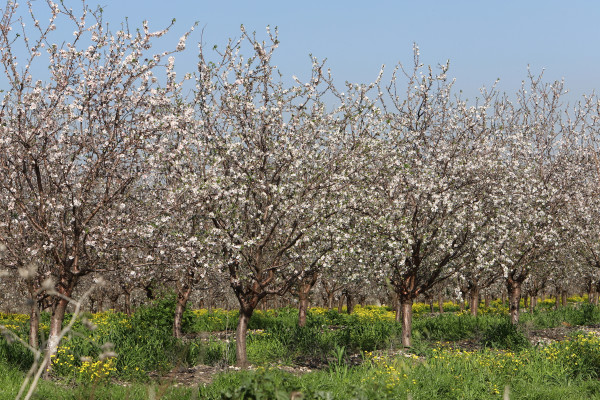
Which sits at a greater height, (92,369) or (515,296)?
(515,296)

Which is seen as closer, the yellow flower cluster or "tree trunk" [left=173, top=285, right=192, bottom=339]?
the yellow flower cluster

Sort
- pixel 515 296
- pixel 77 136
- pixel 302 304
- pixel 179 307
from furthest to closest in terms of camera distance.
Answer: pixel 302 304
pixel 515 296
pixel 179 307
pixel 77 136

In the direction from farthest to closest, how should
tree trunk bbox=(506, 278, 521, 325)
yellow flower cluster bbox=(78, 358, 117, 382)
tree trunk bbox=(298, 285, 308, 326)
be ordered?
tree trunk bbox=(298, 285, 308, 326)
tree trunk bbox=(506, 278, 521, 325)
yellow flower cluster bbox=(78, 358, 117, 382)

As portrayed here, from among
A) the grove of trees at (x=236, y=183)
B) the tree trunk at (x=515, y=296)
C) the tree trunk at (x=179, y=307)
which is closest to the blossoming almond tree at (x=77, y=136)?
the grove of trees at (x=236, y=183)

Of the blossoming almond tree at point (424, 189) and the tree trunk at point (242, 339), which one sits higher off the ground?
the blossoming almond tree at point (424, 189)

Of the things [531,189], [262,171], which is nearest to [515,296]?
[531,189]

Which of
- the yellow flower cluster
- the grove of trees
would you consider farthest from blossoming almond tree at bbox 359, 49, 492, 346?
the yellow flower cluster

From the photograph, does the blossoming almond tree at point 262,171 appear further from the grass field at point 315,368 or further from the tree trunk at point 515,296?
the tree trunk at point 515,296

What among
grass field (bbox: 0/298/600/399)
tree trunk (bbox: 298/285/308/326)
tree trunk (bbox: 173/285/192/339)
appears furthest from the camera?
tree trunk (bbox: 298/285/308/326)

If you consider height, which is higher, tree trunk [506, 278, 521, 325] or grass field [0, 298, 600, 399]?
tree trunk [506, 278, 521, 325]

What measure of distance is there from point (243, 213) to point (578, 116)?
14.3 meters

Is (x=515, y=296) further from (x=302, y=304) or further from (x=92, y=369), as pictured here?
(x=92, y=369)

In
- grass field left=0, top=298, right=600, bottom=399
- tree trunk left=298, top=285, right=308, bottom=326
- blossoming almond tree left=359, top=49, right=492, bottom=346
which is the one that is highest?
blossoming almond tree left=359, top=49, right=492, bottom=346

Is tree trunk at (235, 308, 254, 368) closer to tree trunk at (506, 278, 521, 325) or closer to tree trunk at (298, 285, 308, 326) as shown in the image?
tree trunk at (298, 285, 308, 326)
